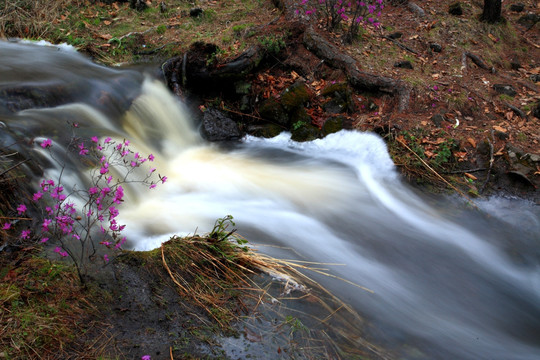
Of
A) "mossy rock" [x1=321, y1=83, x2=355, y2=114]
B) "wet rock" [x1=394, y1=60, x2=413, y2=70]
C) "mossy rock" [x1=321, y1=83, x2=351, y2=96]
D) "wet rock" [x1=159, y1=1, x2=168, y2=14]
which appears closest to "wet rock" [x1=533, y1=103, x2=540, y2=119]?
"wet rock" [x1=394, y1=60, x2=413, y2=70]

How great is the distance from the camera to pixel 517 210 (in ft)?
16.9

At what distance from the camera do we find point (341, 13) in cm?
728

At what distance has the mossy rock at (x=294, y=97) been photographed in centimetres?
656

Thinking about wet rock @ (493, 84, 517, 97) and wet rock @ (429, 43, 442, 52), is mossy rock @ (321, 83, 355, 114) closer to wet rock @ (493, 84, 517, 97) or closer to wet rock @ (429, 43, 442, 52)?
wet rock @ (429, 43, 442, 52)

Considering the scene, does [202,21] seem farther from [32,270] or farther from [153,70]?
[32,270]

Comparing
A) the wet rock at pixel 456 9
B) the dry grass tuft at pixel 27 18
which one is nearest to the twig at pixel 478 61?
the wet rock at pixel 456 9

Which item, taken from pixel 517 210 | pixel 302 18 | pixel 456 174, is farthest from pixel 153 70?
pixel 517 210

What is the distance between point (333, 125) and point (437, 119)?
1.67m

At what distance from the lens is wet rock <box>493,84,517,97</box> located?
6551mm

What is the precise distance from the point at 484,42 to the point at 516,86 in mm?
1477

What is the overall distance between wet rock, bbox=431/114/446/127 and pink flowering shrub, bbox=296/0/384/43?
94.6 inches

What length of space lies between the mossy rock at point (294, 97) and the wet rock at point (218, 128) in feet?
3.46

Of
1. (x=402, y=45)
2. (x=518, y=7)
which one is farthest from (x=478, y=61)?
(x=518, y=7)

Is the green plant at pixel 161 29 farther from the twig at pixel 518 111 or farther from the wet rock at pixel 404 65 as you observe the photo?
the twig at pixel 518 111
